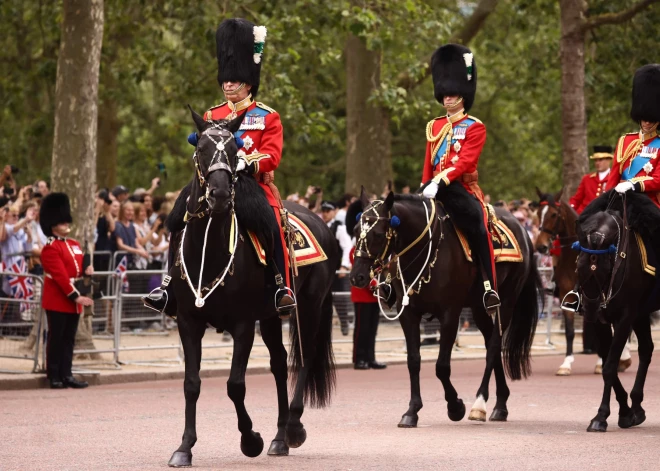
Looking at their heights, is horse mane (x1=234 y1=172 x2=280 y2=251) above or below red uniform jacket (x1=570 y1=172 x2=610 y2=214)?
below

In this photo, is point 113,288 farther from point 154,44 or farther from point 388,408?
point 154,44

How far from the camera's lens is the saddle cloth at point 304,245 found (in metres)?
11.4

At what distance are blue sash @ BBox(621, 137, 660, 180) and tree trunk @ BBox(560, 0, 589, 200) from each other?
1218 cm

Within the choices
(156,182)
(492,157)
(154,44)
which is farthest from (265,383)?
(492,157)

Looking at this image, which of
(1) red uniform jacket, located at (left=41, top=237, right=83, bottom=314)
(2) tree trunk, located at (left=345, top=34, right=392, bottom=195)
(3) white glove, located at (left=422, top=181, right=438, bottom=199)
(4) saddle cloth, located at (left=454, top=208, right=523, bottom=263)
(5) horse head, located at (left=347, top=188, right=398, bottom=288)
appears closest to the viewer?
(5) horse head, located at (left=347, top=188, right=398, bottom=288)

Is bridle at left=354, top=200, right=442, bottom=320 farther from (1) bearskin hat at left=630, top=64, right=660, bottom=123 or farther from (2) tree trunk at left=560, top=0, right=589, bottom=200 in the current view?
(2) tree trunk at left=560, top=0, right=589, bottom=200

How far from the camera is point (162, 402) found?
15.1m

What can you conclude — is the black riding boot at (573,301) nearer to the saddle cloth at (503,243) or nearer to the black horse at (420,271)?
the black horse at (420,271)

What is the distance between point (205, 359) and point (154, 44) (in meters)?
10.8

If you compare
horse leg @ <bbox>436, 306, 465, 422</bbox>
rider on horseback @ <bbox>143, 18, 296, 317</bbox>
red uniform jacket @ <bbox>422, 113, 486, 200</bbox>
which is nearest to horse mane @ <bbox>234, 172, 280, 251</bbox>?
rider on horseback @ <bbox>143, 18, 296, 317</bbox>

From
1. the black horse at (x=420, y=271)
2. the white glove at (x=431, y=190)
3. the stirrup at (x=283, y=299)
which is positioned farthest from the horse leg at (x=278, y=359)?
the white glove at (x=431, y=190)

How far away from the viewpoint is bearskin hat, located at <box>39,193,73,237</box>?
1645cm

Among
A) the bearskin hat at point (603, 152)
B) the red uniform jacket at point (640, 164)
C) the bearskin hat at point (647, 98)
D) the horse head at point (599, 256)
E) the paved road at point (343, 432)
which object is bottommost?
the paved road at point (343, 432)

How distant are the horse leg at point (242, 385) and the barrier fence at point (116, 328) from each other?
6.39m
